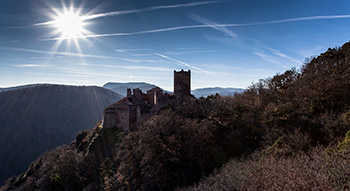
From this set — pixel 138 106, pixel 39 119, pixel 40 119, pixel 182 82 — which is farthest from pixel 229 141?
pixel 39 119

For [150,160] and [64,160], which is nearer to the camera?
[150,160]

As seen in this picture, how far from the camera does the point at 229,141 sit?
875 inches

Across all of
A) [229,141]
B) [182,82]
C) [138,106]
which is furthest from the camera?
[182,82]

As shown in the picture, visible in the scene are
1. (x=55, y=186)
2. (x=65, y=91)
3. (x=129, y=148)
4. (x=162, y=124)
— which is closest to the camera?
(x=162, y=124)

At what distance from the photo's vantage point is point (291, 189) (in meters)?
7.27

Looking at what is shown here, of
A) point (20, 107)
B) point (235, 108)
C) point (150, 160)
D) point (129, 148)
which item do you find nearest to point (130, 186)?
point (150, 160)

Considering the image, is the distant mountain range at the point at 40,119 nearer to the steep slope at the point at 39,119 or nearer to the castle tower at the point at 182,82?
the steep slope at the point at 39,119

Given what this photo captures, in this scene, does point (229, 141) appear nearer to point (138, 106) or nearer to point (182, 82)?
point (138, 106)

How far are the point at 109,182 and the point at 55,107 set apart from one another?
507ft

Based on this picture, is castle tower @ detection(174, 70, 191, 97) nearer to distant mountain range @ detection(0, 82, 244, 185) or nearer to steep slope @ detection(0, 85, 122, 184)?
distant mountain range @ detection(0, 82, 244, 185)

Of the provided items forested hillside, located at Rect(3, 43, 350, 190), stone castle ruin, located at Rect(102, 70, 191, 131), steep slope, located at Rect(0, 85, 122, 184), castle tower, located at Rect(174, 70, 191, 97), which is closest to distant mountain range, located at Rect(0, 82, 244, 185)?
steep slope, located at Rect(0, 85, 122, 184)

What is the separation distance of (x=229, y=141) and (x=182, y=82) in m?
20.2

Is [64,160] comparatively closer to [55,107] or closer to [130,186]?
[130,186]

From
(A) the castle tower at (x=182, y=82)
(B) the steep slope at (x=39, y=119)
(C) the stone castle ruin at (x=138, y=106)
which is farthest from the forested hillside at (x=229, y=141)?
(B) the steep slope at (x=39, y=119)
